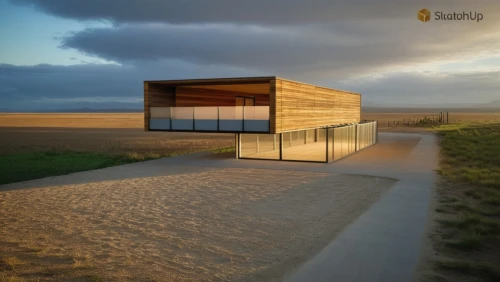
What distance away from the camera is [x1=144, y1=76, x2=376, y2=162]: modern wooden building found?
63.9ft

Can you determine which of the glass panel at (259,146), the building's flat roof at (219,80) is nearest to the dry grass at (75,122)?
the glass panel at (259,146)

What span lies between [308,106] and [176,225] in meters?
14.2

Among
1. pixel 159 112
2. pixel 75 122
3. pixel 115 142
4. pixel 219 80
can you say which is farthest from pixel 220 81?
pixel 75 122

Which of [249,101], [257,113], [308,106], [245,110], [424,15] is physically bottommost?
[257,113]

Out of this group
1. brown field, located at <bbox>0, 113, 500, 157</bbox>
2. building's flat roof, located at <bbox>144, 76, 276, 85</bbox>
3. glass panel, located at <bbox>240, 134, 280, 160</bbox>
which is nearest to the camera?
building's flat roof, located at <bbox>144, 76, 276, 85</bbox>

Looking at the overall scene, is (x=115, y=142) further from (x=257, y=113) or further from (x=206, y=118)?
(x=257, y=113)

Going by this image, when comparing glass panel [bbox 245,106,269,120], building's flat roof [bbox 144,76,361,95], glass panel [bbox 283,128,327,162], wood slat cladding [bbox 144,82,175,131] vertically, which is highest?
building's flat roof [bbox 144,76,361,95]

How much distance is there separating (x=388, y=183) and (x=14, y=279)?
1222 centimetres

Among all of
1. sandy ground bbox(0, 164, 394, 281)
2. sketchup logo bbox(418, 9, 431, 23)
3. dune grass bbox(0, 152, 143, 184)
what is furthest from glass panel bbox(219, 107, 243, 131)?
sketchup logo bbox(418, 9, 431, 23)

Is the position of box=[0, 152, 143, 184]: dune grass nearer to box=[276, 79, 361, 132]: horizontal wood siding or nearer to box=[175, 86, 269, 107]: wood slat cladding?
box=[175, 86, 269, 107]: wood slat cladding

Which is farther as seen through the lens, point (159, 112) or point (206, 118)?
point (159, 112)

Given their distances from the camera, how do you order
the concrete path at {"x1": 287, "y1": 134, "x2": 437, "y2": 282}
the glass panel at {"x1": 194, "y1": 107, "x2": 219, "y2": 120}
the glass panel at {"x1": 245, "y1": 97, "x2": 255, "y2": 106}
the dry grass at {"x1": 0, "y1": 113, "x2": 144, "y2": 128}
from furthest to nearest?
the dry grass at {"x1": 0, "y1": 113, "x2": 144, "y2": 128} → the glass panel at {"x1": 245, "y1": 97, "x2": 255, "y2": 106} → the glass panel at {"x1": 194, "y1": 107, "x2": 219, "y2": 120} → the concrete path at {"x1": 287, "y1": 134, "x2": 437, "y2": 282}

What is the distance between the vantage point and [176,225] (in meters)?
9.84

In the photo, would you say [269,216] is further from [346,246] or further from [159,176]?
[159,176]
